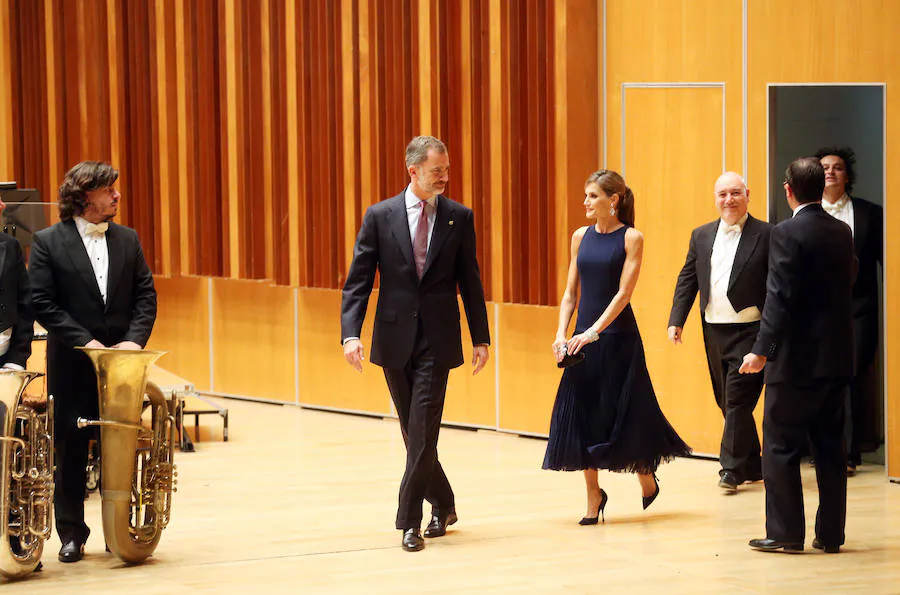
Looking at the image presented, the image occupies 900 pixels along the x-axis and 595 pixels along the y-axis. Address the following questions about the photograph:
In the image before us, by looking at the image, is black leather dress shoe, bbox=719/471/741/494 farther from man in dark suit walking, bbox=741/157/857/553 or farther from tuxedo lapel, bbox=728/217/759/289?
man in dark suit walking, bbox=741/157/857/553

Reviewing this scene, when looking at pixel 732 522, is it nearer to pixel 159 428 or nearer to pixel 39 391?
pixel 159 428

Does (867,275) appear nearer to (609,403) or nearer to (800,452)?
(609,403)

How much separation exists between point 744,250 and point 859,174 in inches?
34.6

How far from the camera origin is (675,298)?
6.11m

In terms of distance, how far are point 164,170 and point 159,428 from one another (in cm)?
462

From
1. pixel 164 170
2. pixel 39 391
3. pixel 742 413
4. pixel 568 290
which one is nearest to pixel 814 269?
pixel 568 290

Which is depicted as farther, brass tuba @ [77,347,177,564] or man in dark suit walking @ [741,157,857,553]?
man in dark suit walking @ [741,157,857,553]

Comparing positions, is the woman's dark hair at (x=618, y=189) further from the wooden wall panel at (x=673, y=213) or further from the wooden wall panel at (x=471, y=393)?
the wooden wall panel at (x=471, y=393)

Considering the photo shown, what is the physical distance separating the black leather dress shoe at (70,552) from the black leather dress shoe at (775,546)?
237 cm

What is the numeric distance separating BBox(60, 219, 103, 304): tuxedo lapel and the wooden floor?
0.96m

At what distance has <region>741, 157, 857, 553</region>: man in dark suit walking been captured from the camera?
182 inches

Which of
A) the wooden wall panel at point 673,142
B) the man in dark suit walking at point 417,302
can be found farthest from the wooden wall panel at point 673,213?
the man in dark suit walking at point 417,302

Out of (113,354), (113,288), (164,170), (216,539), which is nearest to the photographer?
(113,354)

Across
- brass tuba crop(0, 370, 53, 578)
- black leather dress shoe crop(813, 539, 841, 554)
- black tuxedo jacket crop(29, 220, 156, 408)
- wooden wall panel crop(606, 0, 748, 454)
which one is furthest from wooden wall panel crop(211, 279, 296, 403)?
black leather dress shoe crop(813, 539, 841, 554)
